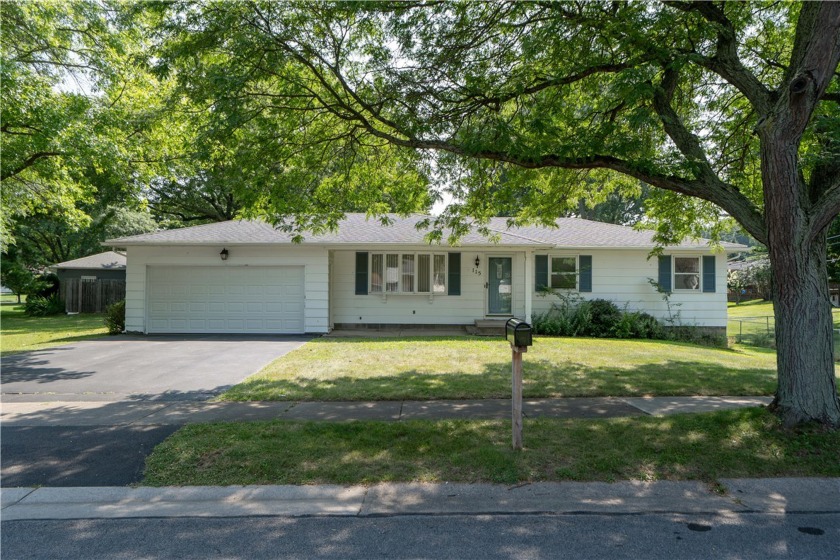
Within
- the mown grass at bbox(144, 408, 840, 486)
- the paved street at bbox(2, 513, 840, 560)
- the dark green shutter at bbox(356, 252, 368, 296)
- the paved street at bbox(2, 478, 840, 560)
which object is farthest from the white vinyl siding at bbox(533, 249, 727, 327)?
the paved street at bbox(2, 513, 840, 560)

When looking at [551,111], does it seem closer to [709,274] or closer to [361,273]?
[361,273]

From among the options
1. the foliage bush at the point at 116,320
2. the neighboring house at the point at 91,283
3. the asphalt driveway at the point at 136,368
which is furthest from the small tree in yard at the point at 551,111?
the neighboring house at the point at 91,283

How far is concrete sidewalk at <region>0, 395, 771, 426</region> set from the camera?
6.04 metres

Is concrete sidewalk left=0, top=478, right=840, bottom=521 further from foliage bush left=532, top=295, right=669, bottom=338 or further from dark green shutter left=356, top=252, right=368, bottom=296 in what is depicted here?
dark green shutter left=356, top=252, right=368, bottom=296

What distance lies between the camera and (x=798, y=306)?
17.1 ft

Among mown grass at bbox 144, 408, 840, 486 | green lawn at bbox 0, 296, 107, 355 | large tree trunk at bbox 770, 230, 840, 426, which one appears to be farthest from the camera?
green lawn at bbox 0, 296, 107, 355

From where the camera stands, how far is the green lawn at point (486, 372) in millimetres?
7348

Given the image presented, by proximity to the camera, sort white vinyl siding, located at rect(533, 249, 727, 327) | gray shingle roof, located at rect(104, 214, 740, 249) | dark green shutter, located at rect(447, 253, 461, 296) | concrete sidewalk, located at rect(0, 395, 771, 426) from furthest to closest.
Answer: white vinyl siding, located at rect(533, 249, 727, 327) < dark green shutter, located at rect(447, 253, 461, 296) < gray shingle roof, located at rect(104, 214, 740, 249) < concrete sidewalk, located at rect(0, 395, 771, 426)

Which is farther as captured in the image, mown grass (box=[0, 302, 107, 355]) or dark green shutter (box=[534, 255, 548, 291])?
dark green shutter (box=[534, 255, 548, 291])

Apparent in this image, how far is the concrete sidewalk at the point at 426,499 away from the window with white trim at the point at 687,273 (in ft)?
44.0

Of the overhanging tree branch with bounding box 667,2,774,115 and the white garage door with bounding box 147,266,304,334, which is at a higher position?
the overhanging tree branch with bounding box 667,2,774,115

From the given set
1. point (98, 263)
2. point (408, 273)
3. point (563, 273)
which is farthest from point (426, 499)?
point (98, 263)

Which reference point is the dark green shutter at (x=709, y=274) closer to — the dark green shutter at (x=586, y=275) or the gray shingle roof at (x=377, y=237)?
the gray shingle roof at (x=377, y=237)

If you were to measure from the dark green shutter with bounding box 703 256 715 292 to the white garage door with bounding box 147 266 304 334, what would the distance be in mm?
13657
